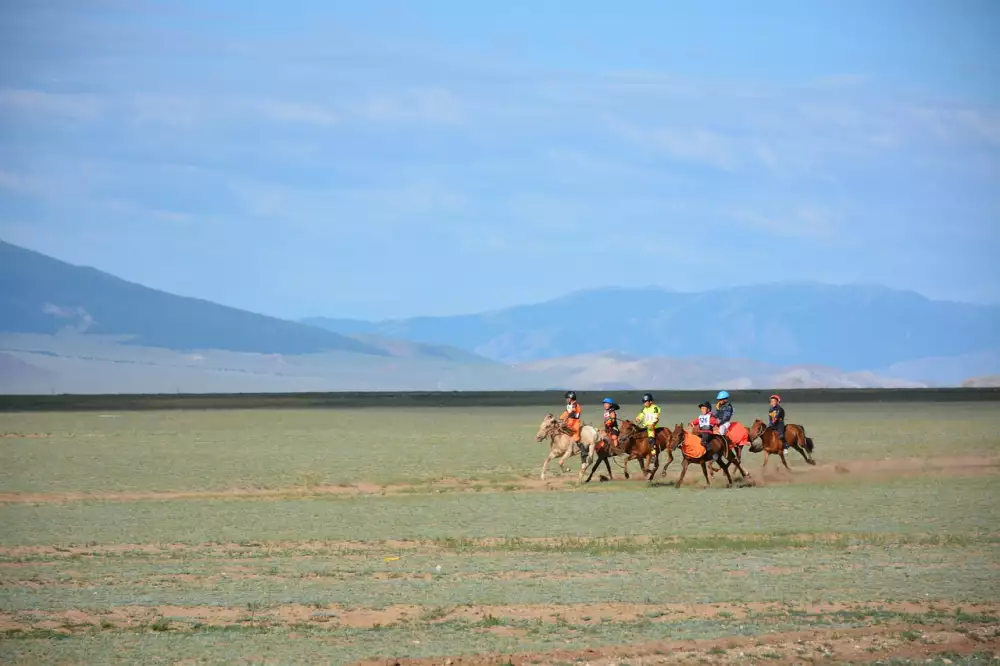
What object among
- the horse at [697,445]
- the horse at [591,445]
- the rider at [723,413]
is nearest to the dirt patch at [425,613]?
the horse at [697,445]

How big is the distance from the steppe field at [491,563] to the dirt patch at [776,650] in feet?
0.13

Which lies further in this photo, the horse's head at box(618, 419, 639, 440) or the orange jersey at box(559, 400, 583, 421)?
the orange jersey at box(559, 400, 583, 421)

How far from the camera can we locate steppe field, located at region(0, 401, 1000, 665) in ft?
52.9

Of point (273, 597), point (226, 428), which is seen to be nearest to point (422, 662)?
point (273, 597)

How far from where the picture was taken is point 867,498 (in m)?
30.7

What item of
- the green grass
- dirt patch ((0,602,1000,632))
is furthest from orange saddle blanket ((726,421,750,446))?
dirt patch ((0,602,1000,632))

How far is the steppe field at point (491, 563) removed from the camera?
52.9 feet

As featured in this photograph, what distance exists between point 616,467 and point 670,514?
11.2 meters

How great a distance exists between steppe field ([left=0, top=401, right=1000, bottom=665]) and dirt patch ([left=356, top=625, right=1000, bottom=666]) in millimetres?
40

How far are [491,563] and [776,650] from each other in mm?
6725

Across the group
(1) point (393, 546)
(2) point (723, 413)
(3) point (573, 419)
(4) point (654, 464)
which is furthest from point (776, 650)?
(3) point (573, 419)

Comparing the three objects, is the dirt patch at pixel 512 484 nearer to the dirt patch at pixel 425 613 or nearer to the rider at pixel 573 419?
the rider at pixel 573 419

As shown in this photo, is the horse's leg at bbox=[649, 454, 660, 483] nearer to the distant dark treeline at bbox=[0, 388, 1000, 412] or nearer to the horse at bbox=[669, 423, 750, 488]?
the horse at bbox=[669, 423, 750, 488]

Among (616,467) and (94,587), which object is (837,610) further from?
(616,467)
